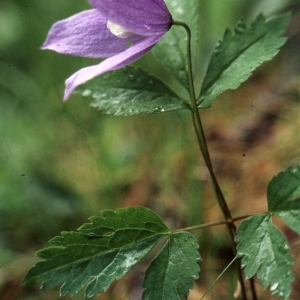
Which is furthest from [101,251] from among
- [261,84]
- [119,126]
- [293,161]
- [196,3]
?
[261,84]

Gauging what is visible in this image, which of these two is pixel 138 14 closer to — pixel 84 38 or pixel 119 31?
pixel 119 31

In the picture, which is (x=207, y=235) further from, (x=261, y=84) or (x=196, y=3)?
(x=261, y=84)

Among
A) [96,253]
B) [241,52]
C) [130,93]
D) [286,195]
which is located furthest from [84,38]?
[286,195]

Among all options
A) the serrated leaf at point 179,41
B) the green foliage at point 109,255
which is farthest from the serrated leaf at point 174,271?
the serrated leaf at point 179,41

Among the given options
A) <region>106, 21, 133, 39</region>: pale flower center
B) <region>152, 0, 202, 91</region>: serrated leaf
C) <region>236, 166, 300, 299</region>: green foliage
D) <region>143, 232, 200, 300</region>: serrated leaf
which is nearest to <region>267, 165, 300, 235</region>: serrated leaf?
<region>236, 166, 300, 299</region>: green foliage

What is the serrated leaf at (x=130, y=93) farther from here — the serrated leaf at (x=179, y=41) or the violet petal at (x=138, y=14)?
the violet petal at (x=138, y=14)

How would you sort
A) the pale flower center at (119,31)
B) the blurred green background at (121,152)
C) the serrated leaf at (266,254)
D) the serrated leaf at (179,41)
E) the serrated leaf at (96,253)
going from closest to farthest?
the serrated leaf at (266,254)
the serrated leaf at (96,253)
the pale flower center at (119,31)
the serrated leaf at (179,41)
the blurred green background at (121,152)

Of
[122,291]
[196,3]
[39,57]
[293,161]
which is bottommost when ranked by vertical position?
[122,291]
